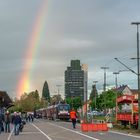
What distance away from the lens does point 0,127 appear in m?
41.9

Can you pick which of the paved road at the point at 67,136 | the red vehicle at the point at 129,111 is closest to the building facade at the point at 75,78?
the red vehicle at the point at 129,111

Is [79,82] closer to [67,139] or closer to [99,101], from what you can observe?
[99,101]

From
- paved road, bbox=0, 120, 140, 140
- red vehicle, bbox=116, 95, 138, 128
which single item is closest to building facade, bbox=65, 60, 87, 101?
red vehicle, bbox=116, 95, 138, 128

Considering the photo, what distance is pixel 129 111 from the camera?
46156 millimetres

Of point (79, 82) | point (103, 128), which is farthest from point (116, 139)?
point (79, 82)

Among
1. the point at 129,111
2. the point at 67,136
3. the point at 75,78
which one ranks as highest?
→ the point at 75,78

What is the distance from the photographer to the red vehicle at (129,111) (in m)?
44.0

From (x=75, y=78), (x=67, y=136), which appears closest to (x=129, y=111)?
(x=67, y=136)

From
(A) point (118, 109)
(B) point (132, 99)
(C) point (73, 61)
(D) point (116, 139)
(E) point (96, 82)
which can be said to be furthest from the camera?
(C) point (73, 61)

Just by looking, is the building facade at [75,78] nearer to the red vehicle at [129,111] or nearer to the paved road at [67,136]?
the red vehicle at [129,111]

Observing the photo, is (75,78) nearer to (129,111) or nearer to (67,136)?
(129,111)

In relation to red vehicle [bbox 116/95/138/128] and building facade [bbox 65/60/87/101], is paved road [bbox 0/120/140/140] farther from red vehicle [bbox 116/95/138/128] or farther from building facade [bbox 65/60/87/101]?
building facade [bbox 65/60/87/101]

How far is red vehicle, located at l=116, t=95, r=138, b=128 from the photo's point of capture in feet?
144

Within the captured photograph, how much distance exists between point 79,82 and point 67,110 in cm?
5833
